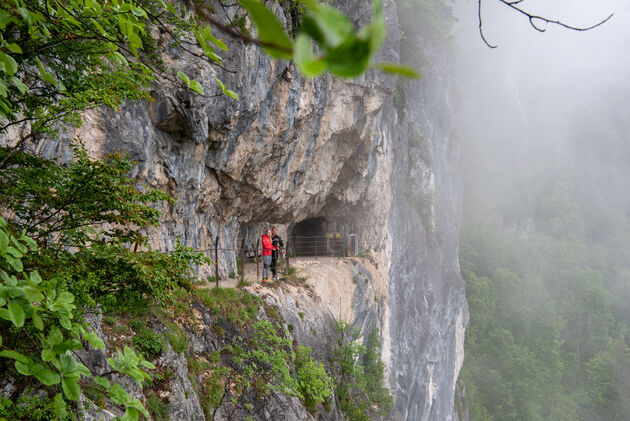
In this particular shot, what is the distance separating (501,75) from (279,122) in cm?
4700

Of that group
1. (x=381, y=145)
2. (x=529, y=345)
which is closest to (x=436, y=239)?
(x=381, y=145)

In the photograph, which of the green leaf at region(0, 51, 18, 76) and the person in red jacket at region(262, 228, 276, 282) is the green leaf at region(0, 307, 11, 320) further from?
the person in red jacket at region(262, 228, 276, 282)

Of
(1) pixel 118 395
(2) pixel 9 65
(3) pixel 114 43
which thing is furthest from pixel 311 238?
(2) pixel 9 65

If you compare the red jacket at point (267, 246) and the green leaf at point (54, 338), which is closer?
the green leaf at point (54, 338)

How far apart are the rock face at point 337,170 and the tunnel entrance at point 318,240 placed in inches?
20.6

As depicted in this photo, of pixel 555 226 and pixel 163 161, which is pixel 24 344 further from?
Result: pixel 555 226

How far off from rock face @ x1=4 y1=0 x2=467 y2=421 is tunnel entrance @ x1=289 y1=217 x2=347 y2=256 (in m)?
0.52

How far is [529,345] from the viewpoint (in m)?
32.1

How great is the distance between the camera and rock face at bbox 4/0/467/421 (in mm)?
6043

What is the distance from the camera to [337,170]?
12.4 meters

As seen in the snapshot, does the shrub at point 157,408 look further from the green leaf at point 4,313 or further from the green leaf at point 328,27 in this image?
the green leaf at point 328,27

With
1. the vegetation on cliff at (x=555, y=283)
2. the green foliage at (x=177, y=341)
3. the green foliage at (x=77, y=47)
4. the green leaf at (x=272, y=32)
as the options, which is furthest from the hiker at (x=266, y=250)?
the vegetation on cliff at (x=555, y=283)

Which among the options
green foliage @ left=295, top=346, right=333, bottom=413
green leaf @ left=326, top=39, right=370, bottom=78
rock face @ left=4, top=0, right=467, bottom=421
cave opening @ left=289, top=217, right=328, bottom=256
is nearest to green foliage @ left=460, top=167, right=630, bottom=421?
rock face @ left=4, top=0, right=467, bottom=421

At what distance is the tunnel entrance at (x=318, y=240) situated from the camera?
1470cm
